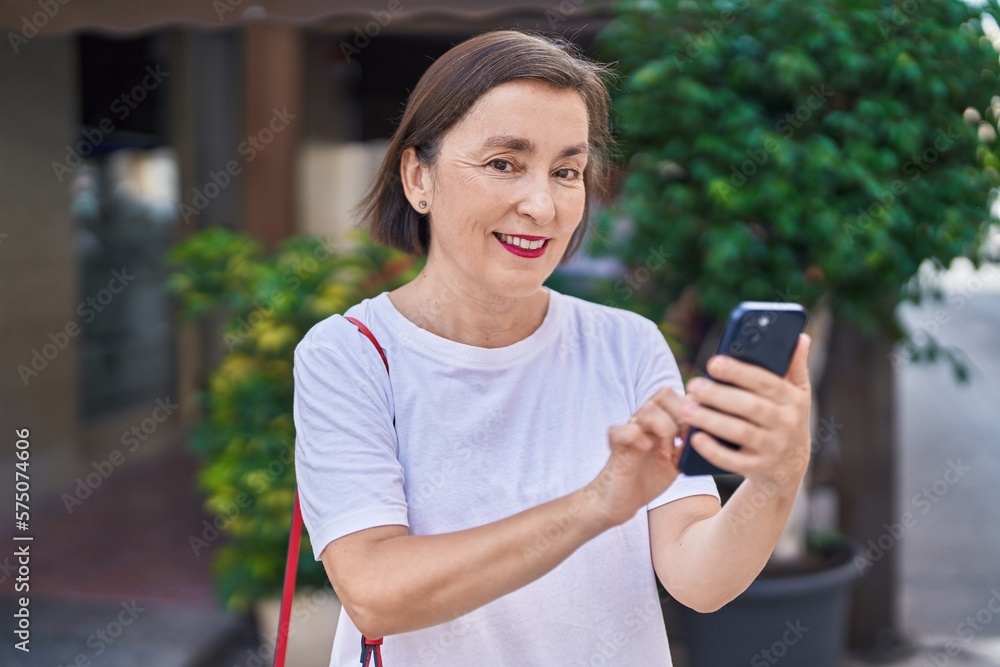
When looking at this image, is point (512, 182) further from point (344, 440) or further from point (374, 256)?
point (374, 256)

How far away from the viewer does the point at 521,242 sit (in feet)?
4.12

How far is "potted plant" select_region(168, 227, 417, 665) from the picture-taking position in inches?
123

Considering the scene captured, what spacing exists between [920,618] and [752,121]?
2646mm

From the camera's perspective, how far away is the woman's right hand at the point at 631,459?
0.98 m

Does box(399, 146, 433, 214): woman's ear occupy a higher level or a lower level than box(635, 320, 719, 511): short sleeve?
higher

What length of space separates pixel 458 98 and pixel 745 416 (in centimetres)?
58

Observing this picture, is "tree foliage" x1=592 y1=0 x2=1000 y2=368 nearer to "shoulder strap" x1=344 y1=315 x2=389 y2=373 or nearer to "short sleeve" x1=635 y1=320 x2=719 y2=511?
"short sleeve" x1=635 y1=320 x2=719 y2=511

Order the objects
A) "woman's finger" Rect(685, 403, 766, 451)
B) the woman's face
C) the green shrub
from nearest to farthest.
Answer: "woman's finger" Rect(685, 403, 766, 451)
the woman's face
the green shrub

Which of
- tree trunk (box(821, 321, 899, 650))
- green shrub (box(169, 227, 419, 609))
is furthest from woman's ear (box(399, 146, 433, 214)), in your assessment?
tree trunk (box(821, 321, 899, 650))

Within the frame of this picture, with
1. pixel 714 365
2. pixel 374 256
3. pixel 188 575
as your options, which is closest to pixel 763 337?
pixel 714 365

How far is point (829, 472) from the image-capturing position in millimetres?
4418

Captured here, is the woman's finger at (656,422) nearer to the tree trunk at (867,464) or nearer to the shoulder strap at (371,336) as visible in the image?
the shoulder strap at (371,336)

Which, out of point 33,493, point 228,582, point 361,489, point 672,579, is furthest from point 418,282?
point 33,493

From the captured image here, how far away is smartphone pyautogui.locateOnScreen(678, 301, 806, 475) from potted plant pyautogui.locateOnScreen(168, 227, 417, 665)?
2211 mm
